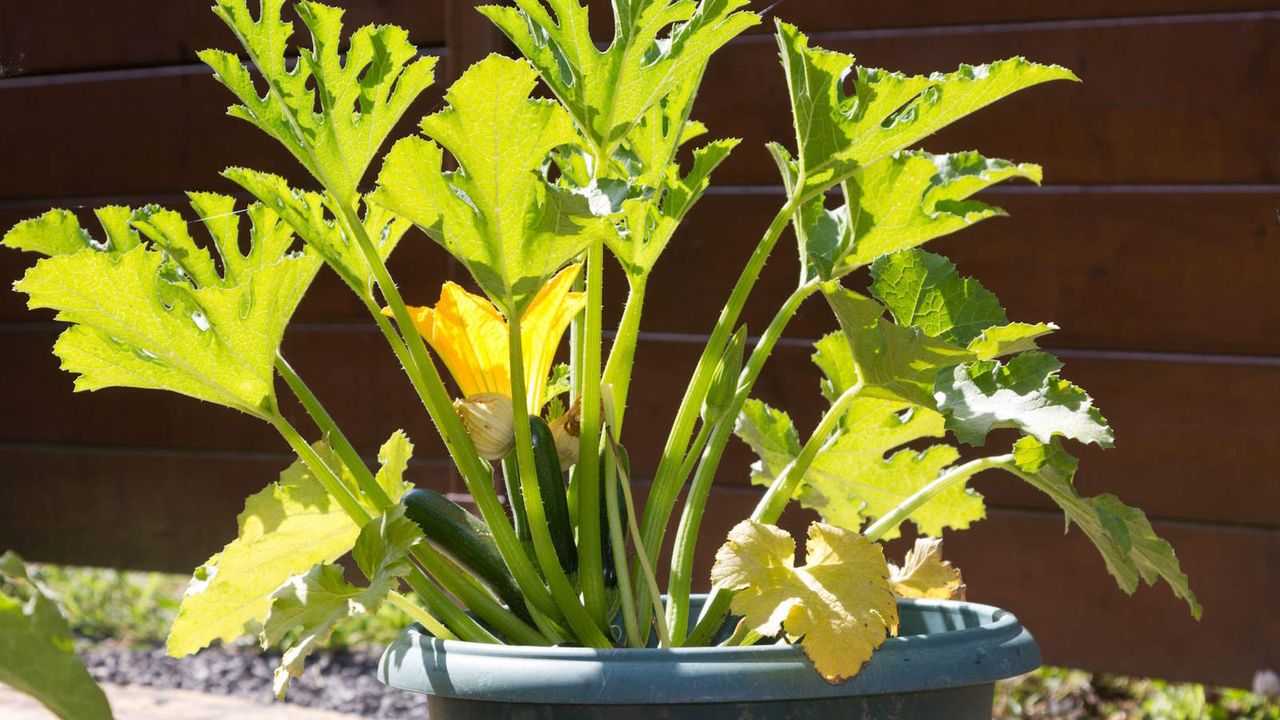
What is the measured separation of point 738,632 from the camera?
902mm

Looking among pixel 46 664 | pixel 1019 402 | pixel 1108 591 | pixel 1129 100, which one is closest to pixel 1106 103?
pixel 1129 100

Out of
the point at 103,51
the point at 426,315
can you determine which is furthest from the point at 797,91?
the point at 103,51

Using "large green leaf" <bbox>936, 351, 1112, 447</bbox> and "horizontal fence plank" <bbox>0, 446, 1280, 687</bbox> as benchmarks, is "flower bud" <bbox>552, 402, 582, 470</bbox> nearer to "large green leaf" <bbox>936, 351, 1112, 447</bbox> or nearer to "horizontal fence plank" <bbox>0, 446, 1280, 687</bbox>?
"large green leaf" <bbox>936, 351, 1112, 447</bbox>

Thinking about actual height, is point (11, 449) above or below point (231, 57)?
below

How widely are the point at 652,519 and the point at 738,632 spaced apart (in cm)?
9

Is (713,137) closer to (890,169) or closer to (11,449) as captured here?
(890,169)

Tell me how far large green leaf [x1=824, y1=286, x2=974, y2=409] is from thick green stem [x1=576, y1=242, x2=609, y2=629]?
0.16m

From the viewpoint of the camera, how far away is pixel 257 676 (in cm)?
265

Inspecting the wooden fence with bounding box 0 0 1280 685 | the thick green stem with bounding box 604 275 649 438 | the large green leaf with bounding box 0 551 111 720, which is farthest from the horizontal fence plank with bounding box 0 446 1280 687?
the large green leaf with bounding box 0 551 111 720

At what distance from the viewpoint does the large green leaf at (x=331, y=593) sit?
2.53 feet

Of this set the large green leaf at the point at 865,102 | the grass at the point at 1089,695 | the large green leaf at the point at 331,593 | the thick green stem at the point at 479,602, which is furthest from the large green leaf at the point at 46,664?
the grass at the point at 1089,695

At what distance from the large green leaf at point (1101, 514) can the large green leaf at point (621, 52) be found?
314mm

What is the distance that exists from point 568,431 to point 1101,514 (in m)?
0.35

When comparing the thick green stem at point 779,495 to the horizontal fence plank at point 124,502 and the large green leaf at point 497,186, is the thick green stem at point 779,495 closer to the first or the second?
the large green leaf at point 497,186
